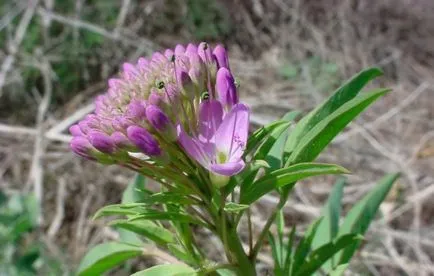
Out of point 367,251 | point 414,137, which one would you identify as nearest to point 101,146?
point 367,251

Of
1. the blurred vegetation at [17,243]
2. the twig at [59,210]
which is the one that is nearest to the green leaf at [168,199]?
the blurred vegetation at [17,243]

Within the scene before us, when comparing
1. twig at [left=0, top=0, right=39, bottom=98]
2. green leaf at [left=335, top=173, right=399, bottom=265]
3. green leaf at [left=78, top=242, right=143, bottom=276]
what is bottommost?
green leaf at [left=335, top=173, right=399, bottom=265]

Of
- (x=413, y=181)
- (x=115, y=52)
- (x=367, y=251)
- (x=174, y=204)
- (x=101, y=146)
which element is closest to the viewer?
(x=101, y=146)

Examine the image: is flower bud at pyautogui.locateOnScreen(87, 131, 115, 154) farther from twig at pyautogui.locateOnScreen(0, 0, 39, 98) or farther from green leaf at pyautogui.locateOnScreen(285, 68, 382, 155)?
twig at pyautogui.locateOnScreen(0, 0, 39, 98)

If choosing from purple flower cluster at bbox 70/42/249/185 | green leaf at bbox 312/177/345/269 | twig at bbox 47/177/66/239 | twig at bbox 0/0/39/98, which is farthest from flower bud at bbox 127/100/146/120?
twig at bbox 0/0/39/98

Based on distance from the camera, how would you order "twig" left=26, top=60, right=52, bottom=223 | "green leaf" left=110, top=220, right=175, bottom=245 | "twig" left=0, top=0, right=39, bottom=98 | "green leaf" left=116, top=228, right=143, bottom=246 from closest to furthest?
"green leaf" left=110, top=220, right=175, bottom=245 → "green leaf" left=116, top=228, right=143, bottom=246 → "twig" left=26, top=60, right=52, bottom=223 → "twig" left=0, top=0, right=39, bottom=98

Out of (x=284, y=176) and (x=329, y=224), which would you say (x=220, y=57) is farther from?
(x=329, y=224)

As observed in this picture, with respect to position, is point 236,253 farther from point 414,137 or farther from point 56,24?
point 56,24
